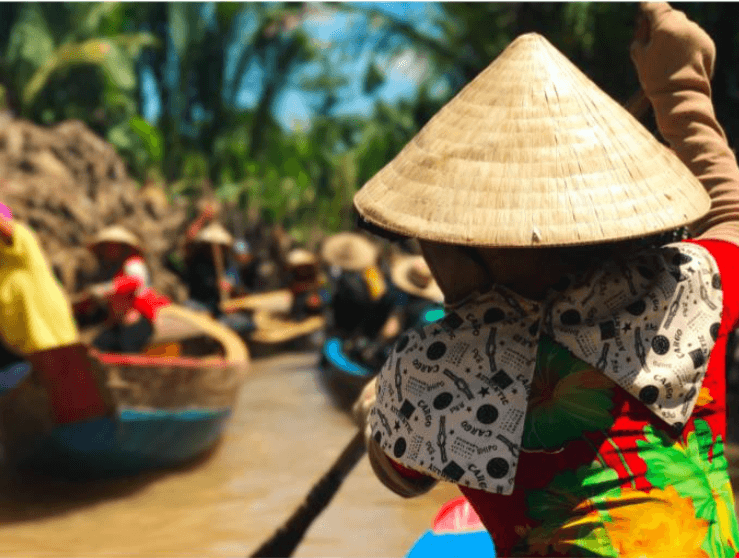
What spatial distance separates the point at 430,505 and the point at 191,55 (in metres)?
12.1

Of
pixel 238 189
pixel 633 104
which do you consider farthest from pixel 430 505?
pixel 238 189

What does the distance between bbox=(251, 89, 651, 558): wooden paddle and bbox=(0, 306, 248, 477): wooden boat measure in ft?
9.40

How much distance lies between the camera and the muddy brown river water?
574 centimetres

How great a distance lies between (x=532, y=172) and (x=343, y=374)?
741cm

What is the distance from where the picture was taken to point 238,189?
15906 mm

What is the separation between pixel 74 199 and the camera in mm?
11102

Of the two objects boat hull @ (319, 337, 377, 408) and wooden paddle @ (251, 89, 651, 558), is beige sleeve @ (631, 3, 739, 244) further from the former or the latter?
boat hull @ (319, 337, 377, 408)

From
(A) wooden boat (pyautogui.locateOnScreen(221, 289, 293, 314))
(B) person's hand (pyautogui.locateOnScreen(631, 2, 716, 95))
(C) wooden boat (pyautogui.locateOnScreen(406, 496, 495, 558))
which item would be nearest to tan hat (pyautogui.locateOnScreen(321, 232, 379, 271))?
(A) wooden boat (pyautogui.locateOnScreen(221, 289, 293, 314))

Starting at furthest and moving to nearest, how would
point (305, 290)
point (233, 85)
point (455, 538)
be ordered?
1. point (233, 85)
2. point (305, 290)
3. point (455, 538)

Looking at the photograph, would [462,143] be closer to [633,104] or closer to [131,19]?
[633,104]

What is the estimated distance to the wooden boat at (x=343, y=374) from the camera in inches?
343

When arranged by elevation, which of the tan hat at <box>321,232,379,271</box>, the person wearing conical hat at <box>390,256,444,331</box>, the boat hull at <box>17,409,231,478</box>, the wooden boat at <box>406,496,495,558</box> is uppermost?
the wooden boat at <box>406,496,495,558</box>

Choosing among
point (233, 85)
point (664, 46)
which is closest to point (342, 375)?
point (664, 46)

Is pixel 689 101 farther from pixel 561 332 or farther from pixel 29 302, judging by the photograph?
pixel 29 302
